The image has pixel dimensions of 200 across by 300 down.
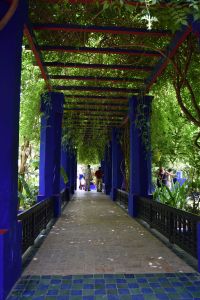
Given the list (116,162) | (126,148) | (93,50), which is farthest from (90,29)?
(116,162)

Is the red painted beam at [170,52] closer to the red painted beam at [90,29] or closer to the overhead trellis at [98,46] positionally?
the overhead trellis at [98,46]

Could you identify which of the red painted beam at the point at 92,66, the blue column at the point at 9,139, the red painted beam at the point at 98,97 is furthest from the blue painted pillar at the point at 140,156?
the blue column at the point at 9,139

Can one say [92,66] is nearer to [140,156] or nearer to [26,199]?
[140,156]

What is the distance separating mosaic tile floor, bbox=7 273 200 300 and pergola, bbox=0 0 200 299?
10.1 inches

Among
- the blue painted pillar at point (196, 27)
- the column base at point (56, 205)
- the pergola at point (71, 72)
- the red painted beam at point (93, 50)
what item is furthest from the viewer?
the column base at point (56, 205)

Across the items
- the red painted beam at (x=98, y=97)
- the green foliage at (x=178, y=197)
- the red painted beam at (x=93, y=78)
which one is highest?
the red painted beam at (x=93, y=78)

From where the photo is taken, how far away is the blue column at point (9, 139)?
10.0ft

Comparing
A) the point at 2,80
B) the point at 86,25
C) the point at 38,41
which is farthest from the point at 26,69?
the point at 2,80

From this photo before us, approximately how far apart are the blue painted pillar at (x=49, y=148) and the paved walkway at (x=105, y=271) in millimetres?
1677

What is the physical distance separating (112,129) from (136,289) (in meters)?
9.70

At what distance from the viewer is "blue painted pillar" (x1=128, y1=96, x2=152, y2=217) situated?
734 cm

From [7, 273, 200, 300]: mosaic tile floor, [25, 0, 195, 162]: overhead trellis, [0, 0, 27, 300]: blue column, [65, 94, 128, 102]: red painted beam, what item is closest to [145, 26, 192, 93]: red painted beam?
[25, 0, 195, 162]: overhead trellis

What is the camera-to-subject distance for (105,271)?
3.57m

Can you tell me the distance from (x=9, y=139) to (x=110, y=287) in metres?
1.86
